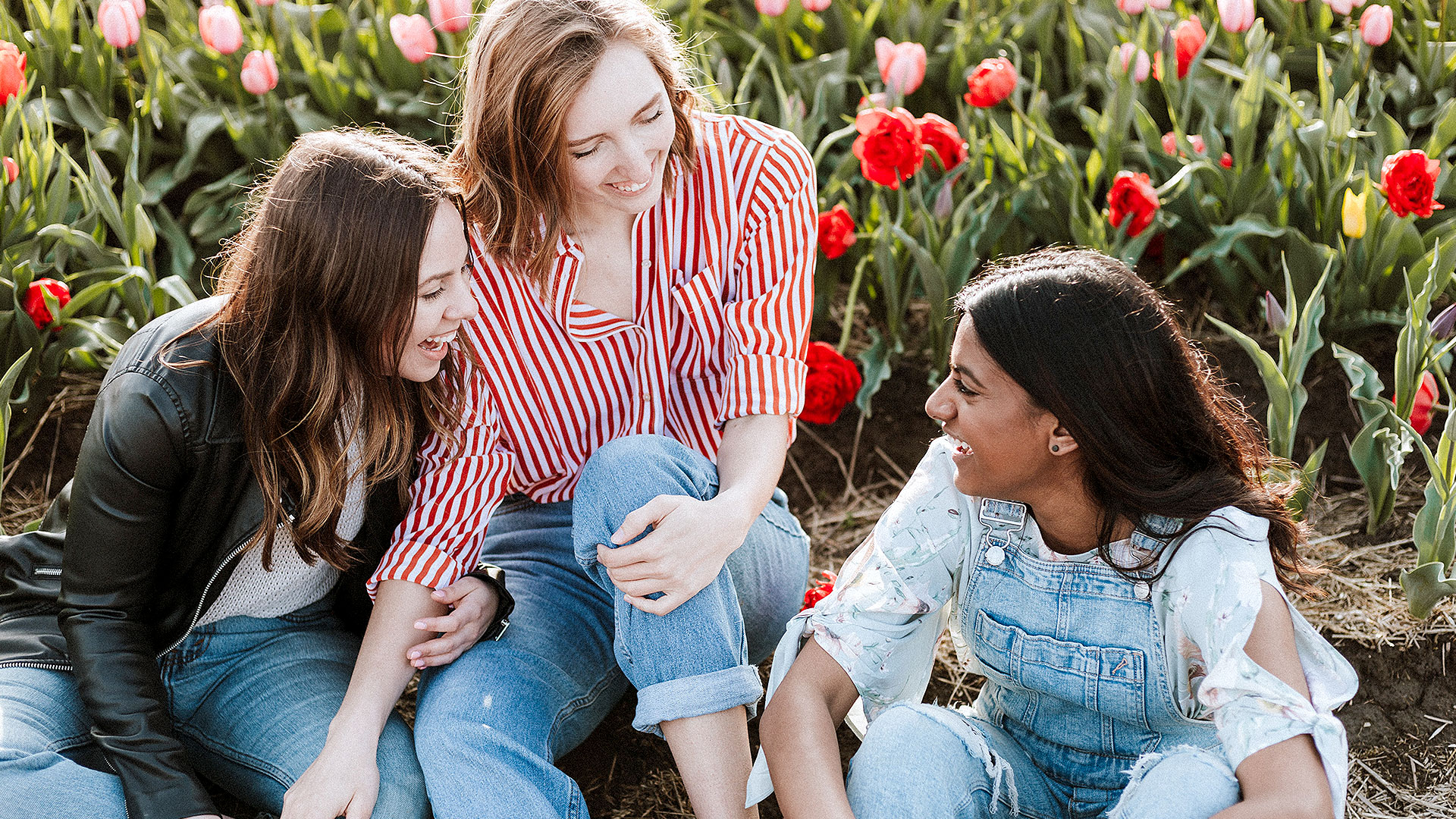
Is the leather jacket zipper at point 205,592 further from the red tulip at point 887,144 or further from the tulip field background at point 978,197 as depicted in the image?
the red tulip at point 887,144

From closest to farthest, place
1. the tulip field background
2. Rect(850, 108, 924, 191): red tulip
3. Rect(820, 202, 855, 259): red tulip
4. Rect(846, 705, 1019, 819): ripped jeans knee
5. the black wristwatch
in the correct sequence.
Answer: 1. Rect(846, 705, 1019, 819): ripped jeans knee
2. the black wristwatch
3. the tulip field background
4. Rect(850, 108, 924, 191): red tulip
5. Rect(820, 202, 855, 259): red tulip

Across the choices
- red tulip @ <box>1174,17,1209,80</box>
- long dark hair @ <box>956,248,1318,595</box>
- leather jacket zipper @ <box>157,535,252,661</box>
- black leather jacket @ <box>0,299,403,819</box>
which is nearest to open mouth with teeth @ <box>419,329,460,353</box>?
black leather jacket @ <box>0,299,403,819</box>

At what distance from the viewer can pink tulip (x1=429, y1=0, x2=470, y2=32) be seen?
2.76 m

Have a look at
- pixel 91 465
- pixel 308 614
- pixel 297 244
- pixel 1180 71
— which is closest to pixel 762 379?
pixel 297 244

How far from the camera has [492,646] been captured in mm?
1777

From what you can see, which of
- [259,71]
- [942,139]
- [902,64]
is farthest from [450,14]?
[942,139]

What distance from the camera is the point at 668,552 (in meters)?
1.61

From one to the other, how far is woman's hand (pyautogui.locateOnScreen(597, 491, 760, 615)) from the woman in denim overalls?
155 millimetres

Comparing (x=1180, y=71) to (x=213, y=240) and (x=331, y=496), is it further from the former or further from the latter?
(x=213, y=240)

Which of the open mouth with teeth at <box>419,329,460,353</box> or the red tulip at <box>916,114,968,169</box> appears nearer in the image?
the open mouth with teeth at <box>419,329,460,353</box>

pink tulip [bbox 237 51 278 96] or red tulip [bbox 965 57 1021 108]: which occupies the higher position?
pink tulip [bbox 237 51 278 96]

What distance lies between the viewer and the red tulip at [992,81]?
2586 millimetres

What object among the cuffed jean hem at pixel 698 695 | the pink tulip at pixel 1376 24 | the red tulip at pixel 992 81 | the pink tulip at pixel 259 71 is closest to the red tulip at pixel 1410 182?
the pink tulip at pixel 1376 24

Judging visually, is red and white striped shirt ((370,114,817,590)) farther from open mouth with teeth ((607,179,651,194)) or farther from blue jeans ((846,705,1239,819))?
blue jeans ((846,705,1239,819))
